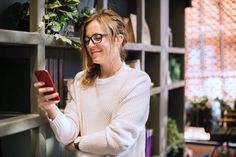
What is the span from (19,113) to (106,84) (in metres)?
0.43

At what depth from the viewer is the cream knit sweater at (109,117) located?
1291 mm

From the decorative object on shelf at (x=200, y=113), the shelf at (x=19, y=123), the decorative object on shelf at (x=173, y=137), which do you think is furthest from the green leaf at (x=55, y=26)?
the decorative object on shelf at (x=200, y=113)

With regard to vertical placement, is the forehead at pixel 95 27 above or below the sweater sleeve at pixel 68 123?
above

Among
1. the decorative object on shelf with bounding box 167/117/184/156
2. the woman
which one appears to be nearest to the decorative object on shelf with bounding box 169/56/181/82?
the decorative object on shelf with bounding box 167/117/184/156

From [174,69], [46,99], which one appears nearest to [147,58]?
[174,69]

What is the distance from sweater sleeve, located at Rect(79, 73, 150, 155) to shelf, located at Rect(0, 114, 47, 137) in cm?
20

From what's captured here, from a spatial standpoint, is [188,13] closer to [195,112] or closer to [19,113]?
[195,112]

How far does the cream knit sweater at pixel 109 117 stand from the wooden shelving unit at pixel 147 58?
14 centimetres

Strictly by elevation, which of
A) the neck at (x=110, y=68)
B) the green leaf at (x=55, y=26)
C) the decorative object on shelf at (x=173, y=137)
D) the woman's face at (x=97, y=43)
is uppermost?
the green leaf at (x=55, y=26)

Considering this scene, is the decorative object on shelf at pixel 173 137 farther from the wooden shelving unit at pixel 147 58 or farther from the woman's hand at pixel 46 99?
the woman's hand at pixel 46 99

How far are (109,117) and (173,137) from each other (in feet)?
6.58

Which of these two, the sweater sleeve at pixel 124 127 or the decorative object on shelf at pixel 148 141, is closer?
the sweater sleeve at pixel 124 127

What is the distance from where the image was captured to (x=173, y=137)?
324 centimetres

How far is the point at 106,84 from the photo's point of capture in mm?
1373
